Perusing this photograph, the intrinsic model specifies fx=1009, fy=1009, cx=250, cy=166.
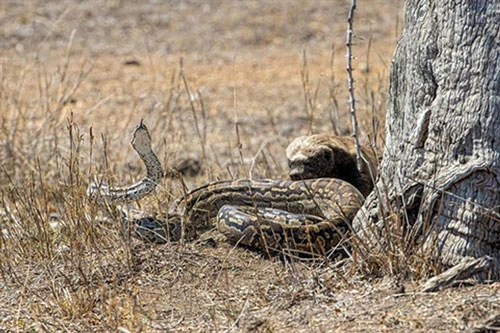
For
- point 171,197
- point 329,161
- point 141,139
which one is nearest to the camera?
point 141,139

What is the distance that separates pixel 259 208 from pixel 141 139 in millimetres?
896

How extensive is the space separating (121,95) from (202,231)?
650 cm

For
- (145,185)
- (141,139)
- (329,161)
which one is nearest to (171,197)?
(145,185)

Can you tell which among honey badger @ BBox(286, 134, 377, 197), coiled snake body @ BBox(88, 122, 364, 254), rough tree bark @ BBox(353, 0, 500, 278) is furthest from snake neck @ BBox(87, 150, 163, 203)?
rough tree bark @ BBox(353, 0, 500, 278)

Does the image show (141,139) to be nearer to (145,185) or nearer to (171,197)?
(145,185)

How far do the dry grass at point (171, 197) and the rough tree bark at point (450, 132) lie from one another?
0.28 metres

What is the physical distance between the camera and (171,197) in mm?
7074

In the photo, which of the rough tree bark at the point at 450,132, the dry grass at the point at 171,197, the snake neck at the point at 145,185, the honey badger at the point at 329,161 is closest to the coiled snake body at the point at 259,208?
the snake neck at the point at 145,185

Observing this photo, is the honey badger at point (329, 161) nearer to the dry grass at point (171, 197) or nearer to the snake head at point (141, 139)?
the dry grass at point (171, 197)

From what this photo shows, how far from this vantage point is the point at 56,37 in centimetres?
1591

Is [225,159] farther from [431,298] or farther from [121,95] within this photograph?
[431,298]

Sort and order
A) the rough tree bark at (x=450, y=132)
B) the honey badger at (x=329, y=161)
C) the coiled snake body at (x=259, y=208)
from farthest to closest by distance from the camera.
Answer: the honey badger at (x=329, y=161) < the coiled snake body at (x=259, y=208) < the rough tree bark at (x=450, y=132)

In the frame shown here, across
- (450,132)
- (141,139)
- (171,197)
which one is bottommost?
(171,197)

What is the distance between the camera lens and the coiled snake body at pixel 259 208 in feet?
20.5
